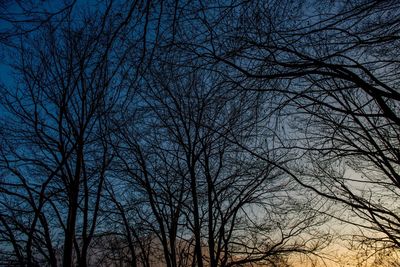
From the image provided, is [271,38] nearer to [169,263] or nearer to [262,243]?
[262,243]

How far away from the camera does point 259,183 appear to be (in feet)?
33.4

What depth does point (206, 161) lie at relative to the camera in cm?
1002

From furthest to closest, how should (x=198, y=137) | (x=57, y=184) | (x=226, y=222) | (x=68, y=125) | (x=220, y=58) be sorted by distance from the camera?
(x=226, y=222) → (x=198, y=137) → (x=57, y=184) → (x=68, y=125) → (x=220, y=58)

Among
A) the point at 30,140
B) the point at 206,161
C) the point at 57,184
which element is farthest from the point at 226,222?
the point at 30,140

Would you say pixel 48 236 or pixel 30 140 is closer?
pixel 30 140

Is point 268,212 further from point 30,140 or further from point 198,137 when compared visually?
point 30,140

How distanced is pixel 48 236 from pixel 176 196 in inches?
150

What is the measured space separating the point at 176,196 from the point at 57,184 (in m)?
3.58

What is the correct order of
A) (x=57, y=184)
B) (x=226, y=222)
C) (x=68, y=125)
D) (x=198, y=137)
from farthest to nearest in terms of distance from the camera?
(x=226, y=222), (x=198, y=137), (x=57, y=184), (x=68, y=125)

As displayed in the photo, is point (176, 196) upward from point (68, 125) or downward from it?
downward

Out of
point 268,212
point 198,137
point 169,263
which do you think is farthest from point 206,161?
point 169,263

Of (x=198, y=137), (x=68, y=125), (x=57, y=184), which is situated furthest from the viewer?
(x=198, y=137)

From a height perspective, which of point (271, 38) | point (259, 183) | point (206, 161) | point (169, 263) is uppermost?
point (206, 161)

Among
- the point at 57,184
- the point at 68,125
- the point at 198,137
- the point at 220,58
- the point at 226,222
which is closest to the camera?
the point at 220,58
